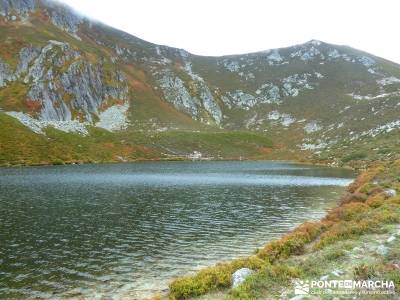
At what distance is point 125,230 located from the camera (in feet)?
131

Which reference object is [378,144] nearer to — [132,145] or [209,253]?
[132,145]

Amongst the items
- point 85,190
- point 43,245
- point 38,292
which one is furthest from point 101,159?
point 38,292

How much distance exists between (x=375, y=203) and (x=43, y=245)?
31947 millimetres

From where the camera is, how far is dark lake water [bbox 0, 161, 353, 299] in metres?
25.1

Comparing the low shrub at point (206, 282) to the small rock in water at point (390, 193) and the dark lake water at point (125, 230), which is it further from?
the small rock in water at point (390, 193)

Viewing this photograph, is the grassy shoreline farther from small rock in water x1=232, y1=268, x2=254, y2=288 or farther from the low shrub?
small rock in water x1=232, y1=268, x2=254, y2=288

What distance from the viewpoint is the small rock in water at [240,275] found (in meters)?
19.6

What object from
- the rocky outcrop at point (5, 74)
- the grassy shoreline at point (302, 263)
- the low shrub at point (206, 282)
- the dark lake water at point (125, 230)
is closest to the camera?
the grassy shoreline at point (302, 263)

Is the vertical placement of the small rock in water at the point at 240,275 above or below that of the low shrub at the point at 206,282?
above
